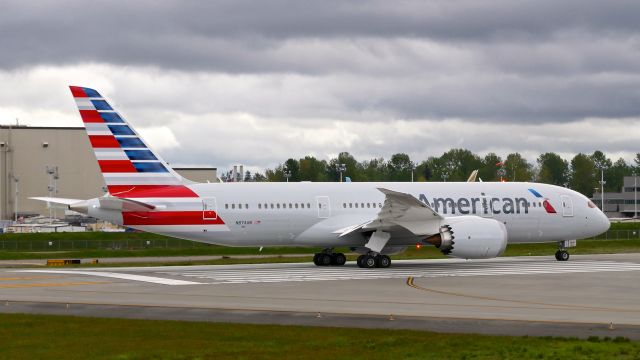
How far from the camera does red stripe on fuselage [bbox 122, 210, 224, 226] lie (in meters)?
39.0

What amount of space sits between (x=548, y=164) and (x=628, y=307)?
15535 cm

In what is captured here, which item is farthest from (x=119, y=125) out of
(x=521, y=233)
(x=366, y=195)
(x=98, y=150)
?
(x=521, y=233)

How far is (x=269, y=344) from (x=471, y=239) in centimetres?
2194

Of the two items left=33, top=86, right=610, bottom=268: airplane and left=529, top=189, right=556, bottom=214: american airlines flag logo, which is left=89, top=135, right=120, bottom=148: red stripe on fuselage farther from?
left=529, top=189, right=556, bottom=214: american airlines flag logo

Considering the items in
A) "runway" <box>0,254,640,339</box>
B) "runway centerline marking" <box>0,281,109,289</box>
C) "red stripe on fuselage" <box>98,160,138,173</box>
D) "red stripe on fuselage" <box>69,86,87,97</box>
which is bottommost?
"runway" <box>0,254,640,339</box>

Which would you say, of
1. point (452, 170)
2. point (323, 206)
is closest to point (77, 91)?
point (323, 206)

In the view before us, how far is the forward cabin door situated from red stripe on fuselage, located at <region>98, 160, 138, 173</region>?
8.38 meters

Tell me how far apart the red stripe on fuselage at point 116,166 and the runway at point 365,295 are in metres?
4.20

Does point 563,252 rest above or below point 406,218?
below

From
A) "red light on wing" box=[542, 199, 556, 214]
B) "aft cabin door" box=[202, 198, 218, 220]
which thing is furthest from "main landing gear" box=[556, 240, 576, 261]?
"aft cabin door" box=[202, 198, 218, 220]

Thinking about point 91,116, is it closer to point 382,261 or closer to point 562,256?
point 382,261

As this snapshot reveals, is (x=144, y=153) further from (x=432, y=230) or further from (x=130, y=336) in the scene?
(x=130, y=336)

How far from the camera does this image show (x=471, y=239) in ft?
128

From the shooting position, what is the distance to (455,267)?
137 ft
